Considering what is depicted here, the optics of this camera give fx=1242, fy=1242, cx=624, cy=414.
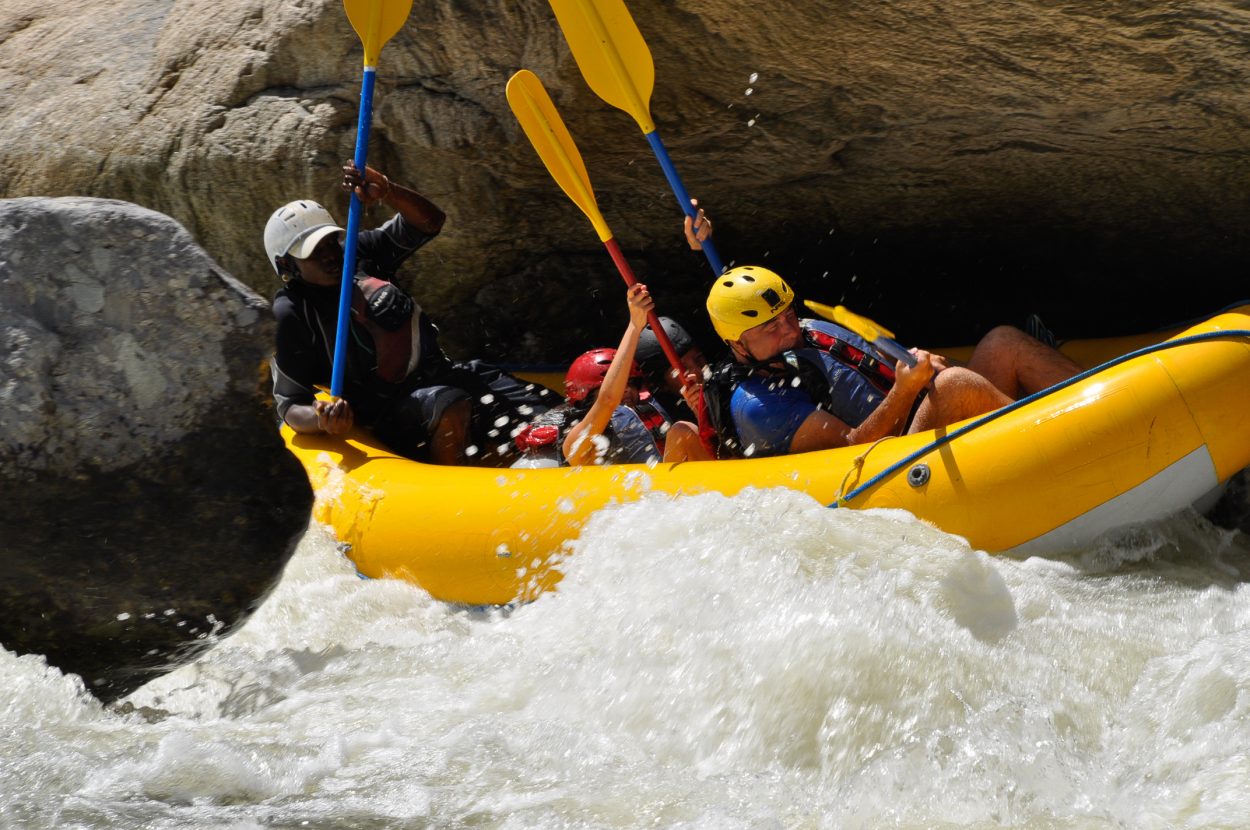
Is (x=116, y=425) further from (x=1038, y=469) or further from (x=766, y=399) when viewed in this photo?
(x=1038, y=469)

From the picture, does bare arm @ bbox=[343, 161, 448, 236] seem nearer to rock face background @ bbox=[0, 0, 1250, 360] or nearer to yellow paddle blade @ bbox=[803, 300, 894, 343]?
rock face background @ bbox=[0, 0, 1250, 360]

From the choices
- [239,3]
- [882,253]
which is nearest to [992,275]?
[882,253]

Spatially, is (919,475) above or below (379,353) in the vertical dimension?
above

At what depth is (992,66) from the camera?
383 cm

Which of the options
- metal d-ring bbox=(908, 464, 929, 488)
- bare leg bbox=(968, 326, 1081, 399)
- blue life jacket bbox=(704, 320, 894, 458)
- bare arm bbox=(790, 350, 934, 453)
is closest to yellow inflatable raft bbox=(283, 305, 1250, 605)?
metal d-ring bbox=(908, 464, 929, 488)

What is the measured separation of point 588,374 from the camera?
164 inches

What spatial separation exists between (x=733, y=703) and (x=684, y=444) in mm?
1260

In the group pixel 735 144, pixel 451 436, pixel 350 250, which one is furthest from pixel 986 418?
pixel 350 250

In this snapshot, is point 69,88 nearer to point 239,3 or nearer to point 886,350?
point 239,3

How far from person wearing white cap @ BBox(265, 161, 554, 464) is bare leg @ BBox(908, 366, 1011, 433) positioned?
1507 mm

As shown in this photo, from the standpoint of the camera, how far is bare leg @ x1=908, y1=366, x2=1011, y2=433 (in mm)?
3607

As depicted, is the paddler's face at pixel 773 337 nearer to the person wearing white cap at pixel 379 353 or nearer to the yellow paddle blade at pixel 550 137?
the yellow paddle blade at pixel 550 137

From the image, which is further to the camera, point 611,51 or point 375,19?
point 375,19

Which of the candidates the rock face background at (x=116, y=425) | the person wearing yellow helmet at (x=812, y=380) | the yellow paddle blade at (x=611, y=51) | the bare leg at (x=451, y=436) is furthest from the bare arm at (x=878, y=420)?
the rock face background at (x=116, y=425)
